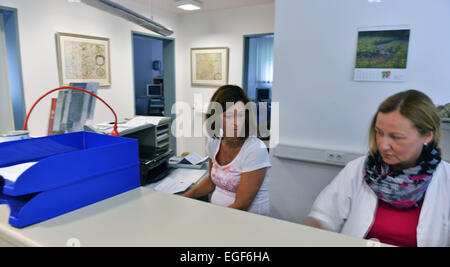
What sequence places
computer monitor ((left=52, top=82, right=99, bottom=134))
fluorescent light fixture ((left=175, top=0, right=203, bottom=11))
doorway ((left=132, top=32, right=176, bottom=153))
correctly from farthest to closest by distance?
doorway ((left=132, top=32, right=176, bottom=153)), fluorescent light fixture ((left=175, top=0, right=203, bottom=11)), computer monitor ((left=52, top=82, right=99, bottom=134))

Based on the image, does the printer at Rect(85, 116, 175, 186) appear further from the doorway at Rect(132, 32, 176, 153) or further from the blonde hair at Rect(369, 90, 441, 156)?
the doorway at Rect(132, 32, 176, 153)

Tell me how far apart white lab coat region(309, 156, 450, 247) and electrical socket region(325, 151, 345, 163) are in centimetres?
83

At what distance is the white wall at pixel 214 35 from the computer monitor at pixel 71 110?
2.17 meters

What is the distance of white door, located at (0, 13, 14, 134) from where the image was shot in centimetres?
279

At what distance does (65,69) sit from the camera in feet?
10.3

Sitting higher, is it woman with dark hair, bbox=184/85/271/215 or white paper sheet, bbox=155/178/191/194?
woman with dark hair, bbox=184/85/271/215

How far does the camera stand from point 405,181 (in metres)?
1.20

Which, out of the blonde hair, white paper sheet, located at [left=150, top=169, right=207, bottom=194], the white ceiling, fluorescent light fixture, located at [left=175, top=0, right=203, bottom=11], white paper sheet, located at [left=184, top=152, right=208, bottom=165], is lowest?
white paper sheet, located at [left=150, top=169, right=207, bottom=194]

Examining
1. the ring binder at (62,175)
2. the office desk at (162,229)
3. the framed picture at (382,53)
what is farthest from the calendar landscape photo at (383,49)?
the ring binder at (62,175)

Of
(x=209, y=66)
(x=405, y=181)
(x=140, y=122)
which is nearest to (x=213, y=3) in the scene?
(x=209, y=66)

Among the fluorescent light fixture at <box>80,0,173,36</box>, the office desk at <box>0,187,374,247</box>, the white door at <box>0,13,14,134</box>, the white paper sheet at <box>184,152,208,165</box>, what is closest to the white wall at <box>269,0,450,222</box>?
the white paper sheet at <box>184,152,208,165</box>

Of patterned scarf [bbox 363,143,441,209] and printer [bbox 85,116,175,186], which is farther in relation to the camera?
printer [bbox 85,116,175,186]

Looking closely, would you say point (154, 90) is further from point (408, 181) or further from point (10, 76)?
point (408, 181)

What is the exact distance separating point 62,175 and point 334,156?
6.14ft
